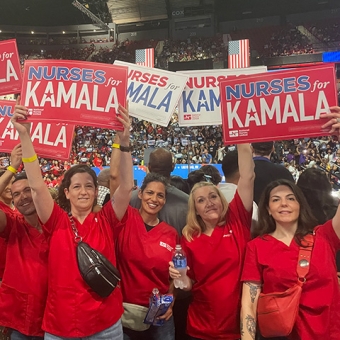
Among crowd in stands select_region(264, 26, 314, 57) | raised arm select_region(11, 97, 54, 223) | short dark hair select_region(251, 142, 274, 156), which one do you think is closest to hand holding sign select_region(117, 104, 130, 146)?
raised arm select_region(11, 97, 54, 223)

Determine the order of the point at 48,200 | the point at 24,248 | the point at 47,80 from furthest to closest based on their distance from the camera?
the point at 47,80 → the point at 24,248 → the point at 48,200

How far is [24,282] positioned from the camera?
2.08 metres

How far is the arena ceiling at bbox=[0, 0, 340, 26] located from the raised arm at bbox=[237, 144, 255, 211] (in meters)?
26.7

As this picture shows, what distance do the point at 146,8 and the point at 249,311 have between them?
28.8m

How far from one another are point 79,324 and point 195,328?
728 millimetres

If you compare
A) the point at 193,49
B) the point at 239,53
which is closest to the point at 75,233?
the point at 239,53

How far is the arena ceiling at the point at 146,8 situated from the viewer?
2691 cm

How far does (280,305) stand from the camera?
184cm

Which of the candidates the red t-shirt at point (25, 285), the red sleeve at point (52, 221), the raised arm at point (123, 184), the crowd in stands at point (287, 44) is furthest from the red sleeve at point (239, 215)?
the crowd in stands at point (287, 44)

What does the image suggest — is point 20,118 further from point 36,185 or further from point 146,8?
point 146,8

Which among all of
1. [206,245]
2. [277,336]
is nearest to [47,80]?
[206,245]

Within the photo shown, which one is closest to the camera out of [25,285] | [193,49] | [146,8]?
[25,285]

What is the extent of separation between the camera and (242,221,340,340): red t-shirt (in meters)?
1.83

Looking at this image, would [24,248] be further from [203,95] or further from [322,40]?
[322,40]
